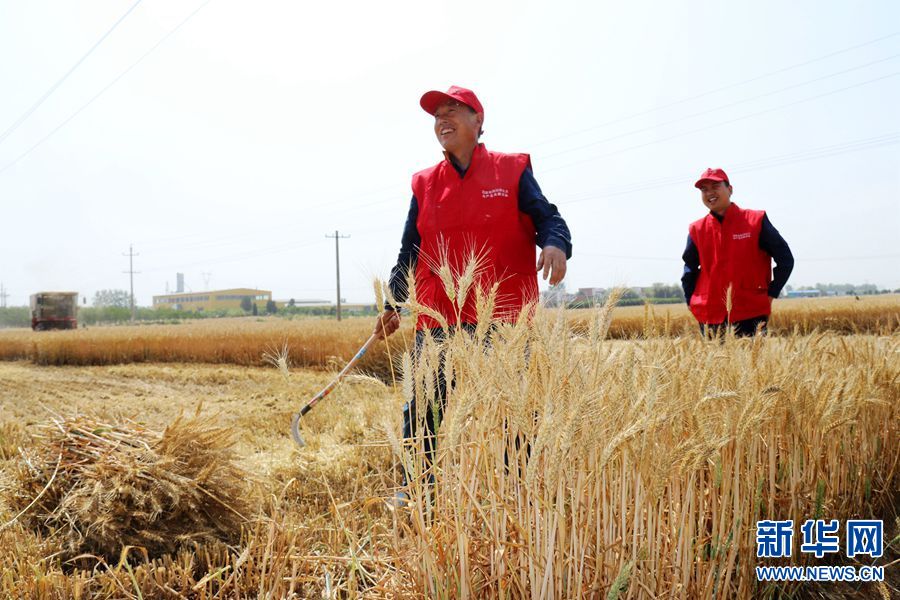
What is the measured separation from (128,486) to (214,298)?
95842mm

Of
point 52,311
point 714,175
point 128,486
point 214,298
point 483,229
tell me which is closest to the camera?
point 128,486

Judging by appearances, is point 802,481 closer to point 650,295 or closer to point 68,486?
point 650,295

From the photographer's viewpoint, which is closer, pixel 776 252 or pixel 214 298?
pixel 776 252

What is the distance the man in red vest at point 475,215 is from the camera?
2.27m

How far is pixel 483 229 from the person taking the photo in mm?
2301

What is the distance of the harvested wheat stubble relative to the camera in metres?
1.89

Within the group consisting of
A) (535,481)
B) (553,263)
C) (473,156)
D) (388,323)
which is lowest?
(535,481)

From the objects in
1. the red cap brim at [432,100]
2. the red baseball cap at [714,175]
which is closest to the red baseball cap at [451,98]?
the red cap brim at [432,100]

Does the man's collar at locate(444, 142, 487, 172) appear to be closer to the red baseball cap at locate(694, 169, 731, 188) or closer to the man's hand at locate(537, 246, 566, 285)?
the man's hand at locate(537, 246, 566, 285)

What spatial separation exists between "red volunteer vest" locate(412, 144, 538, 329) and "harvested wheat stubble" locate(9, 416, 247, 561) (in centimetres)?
99

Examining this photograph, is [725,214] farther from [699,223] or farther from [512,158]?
[512,158]

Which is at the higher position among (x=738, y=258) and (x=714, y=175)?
(x=714, y=175)

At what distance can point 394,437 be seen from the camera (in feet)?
3.91

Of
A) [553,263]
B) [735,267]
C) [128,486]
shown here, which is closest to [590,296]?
[553,263]
